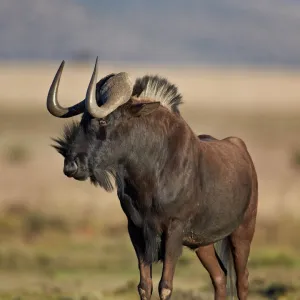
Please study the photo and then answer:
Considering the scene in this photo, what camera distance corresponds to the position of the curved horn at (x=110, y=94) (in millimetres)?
10695

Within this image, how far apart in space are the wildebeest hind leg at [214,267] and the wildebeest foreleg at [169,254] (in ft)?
5.05

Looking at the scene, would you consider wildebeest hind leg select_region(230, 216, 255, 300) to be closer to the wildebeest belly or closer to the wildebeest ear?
the wildebeest belly

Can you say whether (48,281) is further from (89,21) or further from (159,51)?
(89,21)

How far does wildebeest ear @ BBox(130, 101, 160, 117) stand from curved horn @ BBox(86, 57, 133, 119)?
15 cm

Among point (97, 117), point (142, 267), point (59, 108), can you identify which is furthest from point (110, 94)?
point (142, 267)

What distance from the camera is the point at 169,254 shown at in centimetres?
1117

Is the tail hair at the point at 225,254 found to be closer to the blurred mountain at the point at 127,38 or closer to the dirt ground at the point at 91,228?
the dirt ground at the point at 91,228

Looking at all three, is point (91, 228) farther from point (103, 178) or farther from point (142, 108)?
point (142, 108)

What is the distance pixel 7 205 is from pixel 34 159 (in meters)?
12.5

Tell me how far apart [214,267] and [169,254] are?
1.75 meters

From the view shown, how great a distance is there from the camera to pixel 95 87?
10.8 metres

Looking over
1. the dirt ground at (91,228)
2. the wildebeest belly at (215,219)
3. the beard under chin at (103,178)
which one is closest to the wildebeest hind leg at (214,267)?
the wildebeest belly at (215,219)

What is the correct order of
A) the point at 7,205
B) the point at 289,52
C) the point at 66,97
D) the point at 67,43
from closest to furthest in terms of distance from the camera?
the point at 7,205
the point at 66,97
the point at 67,43
the point at 289,52

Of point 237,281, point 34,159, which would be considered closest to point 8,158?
point 34,159
